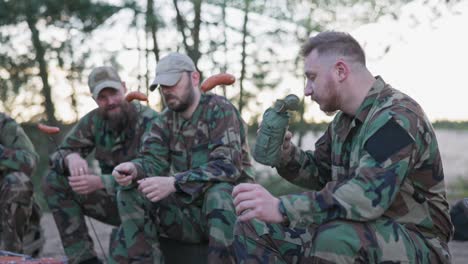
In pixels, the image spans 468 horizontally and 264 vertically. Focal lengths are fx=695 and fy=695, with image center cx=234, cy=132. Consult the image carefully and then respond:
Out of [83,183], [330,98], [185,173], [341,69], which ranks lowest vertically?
[83,183]

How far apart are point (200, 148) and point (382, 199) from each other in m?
1.97

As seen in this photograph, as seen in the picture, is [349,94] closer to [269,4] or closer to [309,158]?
[309,158]

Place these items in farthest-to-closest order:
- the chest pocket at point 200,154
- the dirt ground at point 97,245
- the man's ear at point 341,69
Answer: the dirt ground at point 97,245 → the chest pocket at point 200,154 → the man's ear at point 341,69

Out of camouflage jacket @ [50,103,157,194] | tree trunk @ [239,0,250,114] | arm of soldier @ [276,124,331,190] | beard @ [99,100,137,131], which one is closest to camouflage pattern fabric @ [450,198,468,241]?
arm of soldier @ [276,124,331,190]

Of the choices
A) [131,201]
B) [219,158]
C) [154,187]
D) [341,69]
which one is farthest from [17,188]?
[341,69]

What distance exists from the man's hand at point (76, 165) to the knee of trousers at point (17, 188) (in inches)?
14.1

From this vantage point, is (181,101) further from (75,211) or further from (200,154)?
(75,211)

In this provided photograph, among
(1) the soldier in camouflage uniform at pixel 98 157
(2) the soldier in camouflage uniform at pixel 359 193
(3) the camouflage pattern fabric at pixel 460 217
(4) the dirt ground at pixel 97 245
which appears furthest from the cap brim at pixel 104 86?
(3) the camouflage pattern fabric at pixel 460 217

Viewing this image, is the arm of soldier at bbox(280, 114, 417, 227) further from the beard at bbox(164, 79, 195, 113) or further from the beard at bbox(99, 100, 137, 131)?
the beard at bbox(99, 100, 137, 131)

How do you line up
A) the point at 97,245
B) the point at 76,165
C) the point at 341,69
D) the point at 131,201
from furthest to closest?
the point at 97,245 → the point at 76,165 → the point at 131,201 → the point at 341,69

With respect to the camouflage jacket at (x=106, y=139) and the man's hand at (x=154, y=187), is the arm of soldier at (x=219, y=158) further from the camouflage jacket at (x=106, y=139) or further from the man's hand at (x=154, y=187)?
the camouflage jacket at (x=106, y=139)

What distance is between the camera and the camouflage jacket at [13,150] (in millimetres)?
5117

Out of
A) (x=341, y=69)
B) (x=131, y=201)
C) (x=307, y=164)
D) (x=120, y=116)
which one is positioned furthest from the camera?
(x=120, y=116)

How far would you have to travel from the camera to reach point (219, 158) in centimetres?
414
